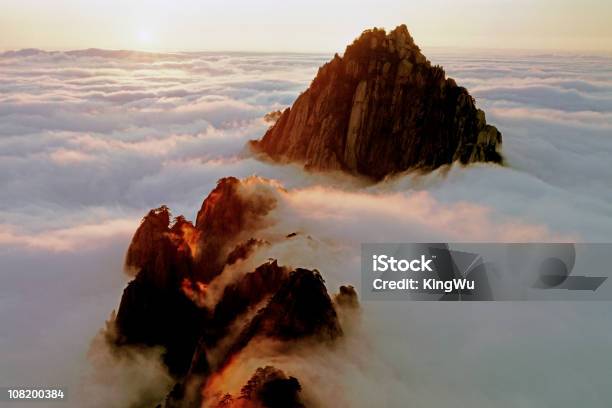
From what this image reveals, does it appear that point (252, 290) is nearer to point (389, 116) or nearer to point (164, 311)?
point (164, 311)

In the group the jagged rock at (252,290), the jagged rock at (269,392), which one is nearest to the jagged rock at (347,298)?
the jagged rock at (252,290)

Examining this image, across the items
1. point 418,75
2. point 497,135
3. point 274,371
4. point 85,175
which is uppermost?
point 418,75

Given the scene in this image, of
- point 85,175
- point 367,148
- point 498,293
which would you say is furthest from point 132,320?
point 85,175

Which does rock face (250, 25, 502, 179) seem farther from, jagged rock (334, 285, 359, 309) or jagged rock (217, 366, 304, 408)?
jagged rock (217, 366, 304, 408)

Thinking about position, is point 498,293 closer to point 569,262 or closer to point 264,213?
point 569,262

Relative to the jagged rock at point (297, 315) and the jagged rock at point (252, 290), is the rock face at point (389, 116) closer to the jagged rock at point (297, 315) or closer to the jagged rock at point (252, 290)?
the jagged rock at point (252, 290)

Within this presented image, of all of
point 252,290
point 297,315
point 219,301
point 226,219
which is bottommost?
point 219,301

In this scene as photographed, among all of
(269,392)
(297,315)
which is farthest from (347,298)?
(269,392)
